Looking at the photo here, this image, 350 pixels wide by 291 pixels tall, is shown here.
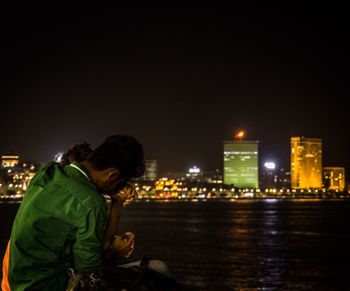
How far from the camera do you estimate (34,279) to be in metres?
2.31

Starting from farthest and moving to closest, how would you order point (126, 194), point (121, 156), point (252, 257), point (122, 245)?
point (252, 257)
point (126, 194)
point (122, 245)
point (121, 156)

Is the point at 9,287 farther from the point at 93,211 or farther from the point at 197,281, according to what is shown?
the point at 197,281

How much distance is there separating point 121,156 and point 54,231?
39 centimetres

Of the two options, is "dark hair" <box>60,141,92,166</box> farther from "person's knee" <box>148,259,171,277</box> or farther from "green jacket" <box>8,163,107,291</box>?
"green jacket" <box>8,163,107,291</box>

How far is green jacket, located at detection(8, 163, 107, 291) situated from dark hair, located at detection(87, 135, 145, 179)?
158mm

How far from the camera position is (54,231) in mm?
2301

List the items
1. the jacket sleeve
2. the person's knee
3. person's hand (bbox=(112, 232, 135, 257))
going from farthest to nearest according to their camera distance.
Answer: person's hand (bbox=(112, 232, 135, 257)), the person's knee, the jacket sleeve

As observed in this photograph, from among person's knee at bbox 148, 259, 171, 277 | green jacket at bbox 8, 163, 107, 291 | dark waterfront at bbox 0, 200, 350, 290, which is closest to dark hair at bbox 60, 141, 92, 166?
person's knee at bbox 148, 259, 171, 277

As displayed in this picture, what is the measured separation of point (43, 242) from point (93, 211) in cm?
23

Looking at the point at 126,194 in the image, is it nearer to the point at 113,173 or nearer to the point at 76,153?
the point at 76,153

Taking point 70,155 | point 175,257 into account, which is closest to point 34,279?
point 70,155

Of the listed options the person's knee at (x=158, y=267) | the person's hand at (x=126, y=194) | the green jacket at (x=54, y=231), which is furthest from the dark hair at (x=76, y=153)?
the green jacket at (x=54, y=231)

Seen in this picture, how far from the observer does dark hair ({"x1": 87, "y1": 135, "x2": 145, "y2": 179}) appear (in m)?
2.50

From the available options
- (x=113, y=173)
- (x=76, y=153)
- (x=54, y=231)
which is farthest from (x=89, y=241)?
(x=76, y=153)
